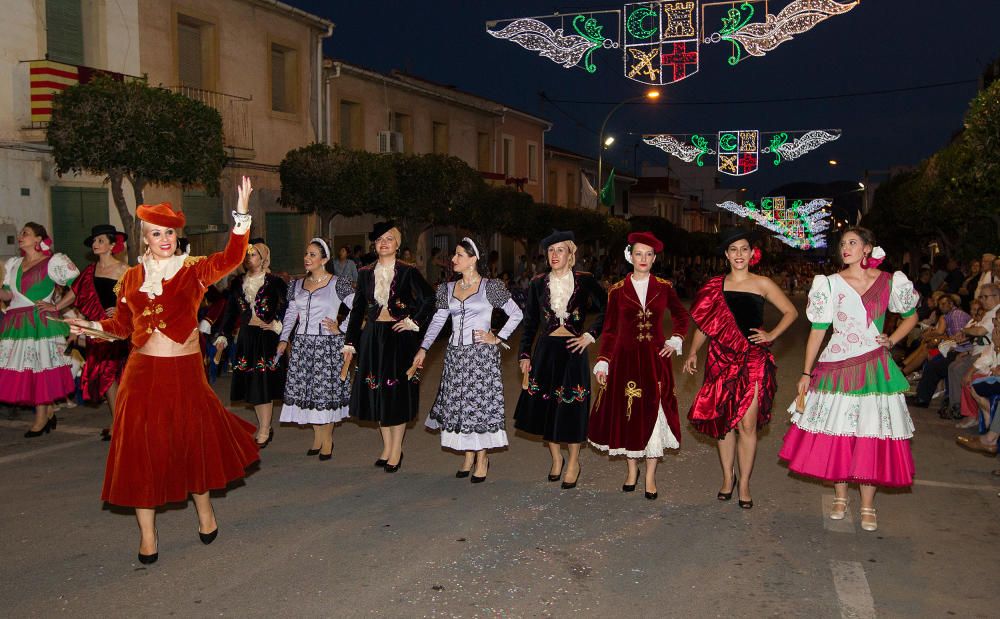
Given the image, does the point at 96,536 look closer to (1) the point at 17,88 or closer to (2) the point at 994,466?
(2) the point at 994,466

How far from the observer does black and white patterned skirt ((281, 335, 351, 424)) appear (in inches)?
310

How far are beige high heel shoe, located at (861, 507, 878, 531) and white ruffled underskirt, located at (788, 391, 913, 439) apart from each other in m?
0.55

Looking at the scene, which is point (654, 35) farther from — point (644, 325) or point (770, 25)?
point (644, 325)

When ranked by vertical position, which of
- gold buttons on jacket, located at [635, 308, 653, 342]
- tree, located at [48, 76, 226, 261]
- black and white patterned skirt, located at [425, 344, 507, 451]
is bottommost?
black and white patterned skirt, located at [425, 344, 507, 451]

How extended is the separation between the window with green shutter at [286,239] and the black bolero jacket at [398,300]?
14.9 metres

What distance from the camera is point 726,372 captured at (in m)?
6.46

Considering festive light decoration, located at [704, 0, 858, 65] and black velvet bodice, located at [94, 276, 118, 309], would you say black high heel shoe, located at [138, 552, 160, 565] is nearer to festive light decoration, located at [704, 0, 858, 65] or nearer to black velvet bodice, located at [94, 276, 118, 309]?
black velvet bodice, located at [94, 276, 118, 309]

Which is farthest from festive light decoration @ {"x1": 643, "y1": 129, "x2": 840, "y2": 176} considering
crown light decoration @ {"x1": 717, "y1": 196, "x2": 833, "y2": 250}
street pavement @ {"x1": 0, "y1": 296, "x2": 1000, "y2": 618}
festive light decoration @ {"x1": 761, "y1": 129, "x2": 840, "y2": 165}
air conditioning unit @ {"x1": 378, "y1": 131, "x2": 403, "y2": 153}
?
crown light decoration @ {"x1": 717, "y1": 196, "x2": 833, "y2": 250}

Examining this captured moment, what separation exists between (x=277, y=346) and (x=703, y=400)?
4.01 m

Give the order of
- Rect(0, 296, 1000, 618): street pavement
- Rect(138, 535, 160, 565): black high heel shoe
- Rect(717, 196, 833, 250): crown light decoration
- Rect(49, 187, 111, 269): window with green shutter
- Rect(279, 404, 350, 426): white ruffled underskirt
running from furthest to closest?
Rect(717, 196, 833, 250): crown light decoration
Rect(49, 187, 111, 269): window with green shutter
Rect(279, 404, 350, 426): white ruffled underskirt
Rect(138, 535, 160, 565): black high heel shoe
Rect(0, 296, 1000, 618): street pavement

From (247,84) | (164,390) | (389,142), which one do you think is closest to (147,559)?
(164,390)

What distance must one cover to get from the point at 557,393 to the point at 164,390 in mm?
2965

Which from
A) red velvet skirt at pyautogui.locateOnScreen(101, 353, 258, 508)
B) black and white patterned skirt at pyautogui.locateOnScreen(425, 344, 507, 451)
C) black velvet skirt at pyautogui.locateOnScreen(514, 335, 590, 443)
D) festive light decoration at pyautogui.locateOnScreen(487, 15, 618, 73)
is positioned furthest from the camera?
festive light decoration at pyautogui.locateOnScreen(487, 15, 618, 73)

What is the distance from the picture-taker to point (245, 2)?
20344mm
